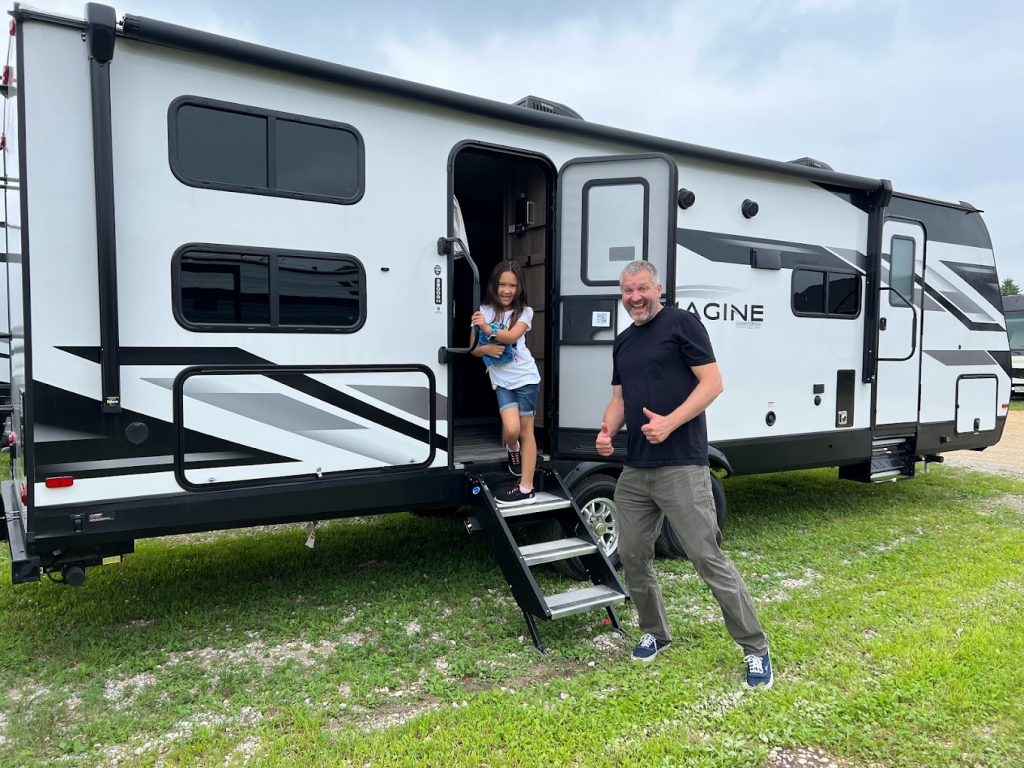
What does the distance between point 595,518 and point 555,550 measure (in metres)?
0.78

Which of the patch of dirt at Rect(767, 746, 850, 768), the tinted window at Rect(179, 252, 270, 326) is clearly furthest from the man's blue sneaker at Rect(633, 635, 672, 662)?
the tinted window at Rect(179, 252, 270, 326)

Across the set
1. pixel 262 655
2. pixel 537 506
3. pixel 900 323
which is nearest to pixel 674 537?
pixel 537 506

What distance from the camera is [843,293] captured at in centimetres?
573

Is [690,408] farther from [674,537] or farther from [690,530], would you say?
[674,537]

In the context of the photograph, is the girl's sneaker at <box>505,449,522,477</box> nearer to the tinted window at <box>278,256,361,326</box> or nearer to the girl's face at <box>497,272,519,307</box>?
the girl's face at <box>497,272,519,307</box>

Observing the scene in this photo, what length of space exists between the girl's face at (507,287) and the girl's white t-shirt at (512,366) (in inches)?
3.1

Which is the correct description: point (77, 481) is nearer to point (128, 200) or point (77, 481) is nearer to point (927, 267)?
point (128, 200)

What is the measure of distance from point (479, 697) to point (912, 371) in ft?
15.8

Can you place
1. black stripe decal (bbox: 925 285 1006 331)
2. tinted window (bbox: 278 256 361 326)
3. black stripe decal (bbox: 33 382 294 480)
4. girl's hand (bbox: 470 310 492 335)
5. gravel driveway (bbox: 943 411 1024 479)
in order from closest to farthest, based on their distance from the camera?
black stripe decal (bbox: 33 382 294 480)
tinted window (bbox: 278 256 361 326)
girl's hand (bbox: 470 310 492 335)
black stripe decal (bbox: 925 285 1006 331)
gravel driveway (bbox: 943 411 1024 479)

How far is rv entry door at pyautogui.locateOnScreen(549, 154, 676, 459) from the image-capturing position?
14.0 ft

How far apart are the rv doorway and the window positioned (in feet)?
10.0

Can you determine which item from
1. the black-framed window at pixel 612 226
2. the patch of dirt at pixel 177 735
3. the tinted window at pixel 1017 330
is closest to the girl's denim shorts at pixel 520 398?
the black-framed window at pixel 612 226

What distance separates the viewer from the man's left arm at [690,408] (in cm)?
305

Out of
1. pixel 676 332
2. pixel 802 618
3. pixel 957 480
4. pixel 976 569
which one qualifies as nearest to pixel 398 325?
pixel 676 332
